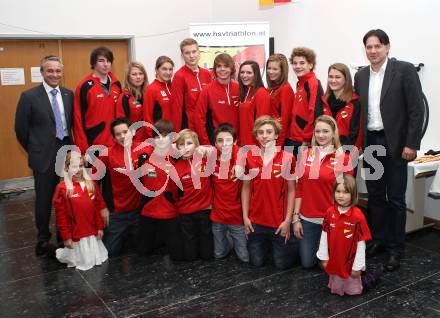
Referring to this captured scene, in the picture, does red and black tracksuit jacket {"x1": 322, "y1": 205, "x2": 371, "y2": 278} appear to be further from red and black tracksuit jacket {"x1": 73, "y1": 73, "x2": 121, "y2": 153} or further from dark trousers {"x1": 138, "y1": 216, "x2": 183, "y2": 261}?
red and black tracksuit jacket {"x1": 73, "y1": 73, "x2": 121, "y2": 153}

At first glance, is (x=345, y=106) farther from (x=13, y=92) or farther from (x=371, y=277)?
(x=13, y=92)

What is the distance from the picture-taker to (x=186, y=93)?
3.78m

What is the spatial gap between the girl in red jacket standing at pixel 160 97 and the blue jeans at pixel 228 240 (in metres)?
0.97

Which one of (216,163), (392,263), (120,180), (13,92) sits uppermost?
(13,92)

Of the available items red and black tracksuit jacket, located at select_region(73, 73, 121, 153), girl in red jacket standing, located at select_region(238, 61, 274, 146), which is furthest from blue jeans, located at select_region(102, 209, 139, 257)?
girl in red jacket standing, located at select_region(238, 61, 274, 146)

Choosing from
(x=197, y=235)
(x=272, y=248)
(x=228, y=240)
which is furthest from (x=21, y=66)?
(x=272, y=248)

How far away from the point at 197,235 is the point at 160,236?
34cm

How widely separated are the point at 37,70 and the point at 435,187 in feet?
15.8

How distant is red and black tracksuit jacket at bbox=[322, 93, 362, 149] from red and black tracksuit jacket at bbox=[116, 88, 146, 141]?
1548mm

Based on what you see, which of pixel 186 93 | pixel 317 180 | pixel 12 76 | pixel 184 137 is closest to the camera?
pixel 317 180

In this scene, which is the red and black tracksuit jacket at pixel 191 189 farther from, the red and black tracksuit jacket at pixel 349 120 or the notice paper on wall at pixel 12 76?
the notice paper on wall at pixel 12 76

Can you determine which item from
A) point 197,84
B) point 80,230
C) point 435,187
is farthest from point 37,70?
point 435,187

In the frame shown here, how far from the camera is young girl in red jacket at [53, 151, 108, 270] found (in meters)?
3.15

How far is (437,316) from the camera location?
7.98ft
